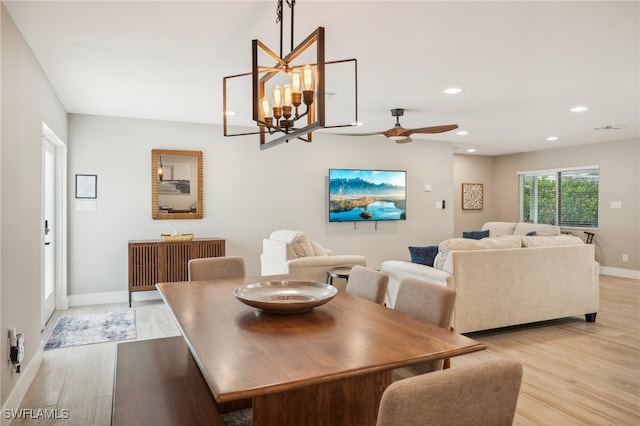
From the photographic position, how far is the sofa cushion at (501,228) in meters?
7.65

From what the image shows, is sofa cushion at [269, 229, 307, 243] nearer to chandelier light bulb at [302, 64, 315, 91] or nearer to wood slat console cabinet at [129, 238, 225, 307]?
wood slat console cabinet at [129, 238, 225, 307]

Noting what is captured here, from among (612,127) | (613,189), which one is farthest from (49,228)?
(613,189)

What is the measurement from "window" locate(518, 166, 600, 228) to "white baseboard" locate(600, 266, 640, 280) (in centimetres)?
79

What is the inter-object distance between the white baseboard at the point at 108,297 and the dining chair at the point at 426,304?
4.20 meters

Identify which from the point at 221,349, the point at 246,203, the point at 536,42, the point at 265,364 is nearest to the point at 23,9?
the point at 221,349

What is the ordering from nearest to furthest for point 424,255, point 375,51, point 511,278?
point 375,51 → point 511,278 → point 424,255

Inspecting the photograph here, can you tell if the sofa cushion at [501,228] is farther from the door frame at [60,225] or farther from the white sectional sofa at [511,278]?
the door frame at [60,225]

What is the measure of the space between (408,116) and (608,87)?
211 centimetres

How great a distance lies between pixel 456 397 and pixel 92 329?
13.5 feet

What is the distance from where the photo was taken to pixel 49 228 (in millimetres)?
4562

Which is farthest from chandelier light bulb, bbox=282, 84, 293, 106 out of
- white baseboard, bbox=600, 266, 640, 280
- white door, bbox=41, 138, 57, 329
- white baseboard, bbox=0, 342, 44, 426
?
white baseboard, bbox=600, 266, 640, 280

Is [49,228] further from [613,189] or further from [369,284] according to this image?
[613,189]

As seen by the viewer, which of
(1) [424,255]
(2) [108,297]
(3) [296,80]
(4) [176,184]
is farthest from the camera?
(4) [176,184]

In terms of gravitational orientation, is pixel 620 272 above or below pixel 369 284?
below
